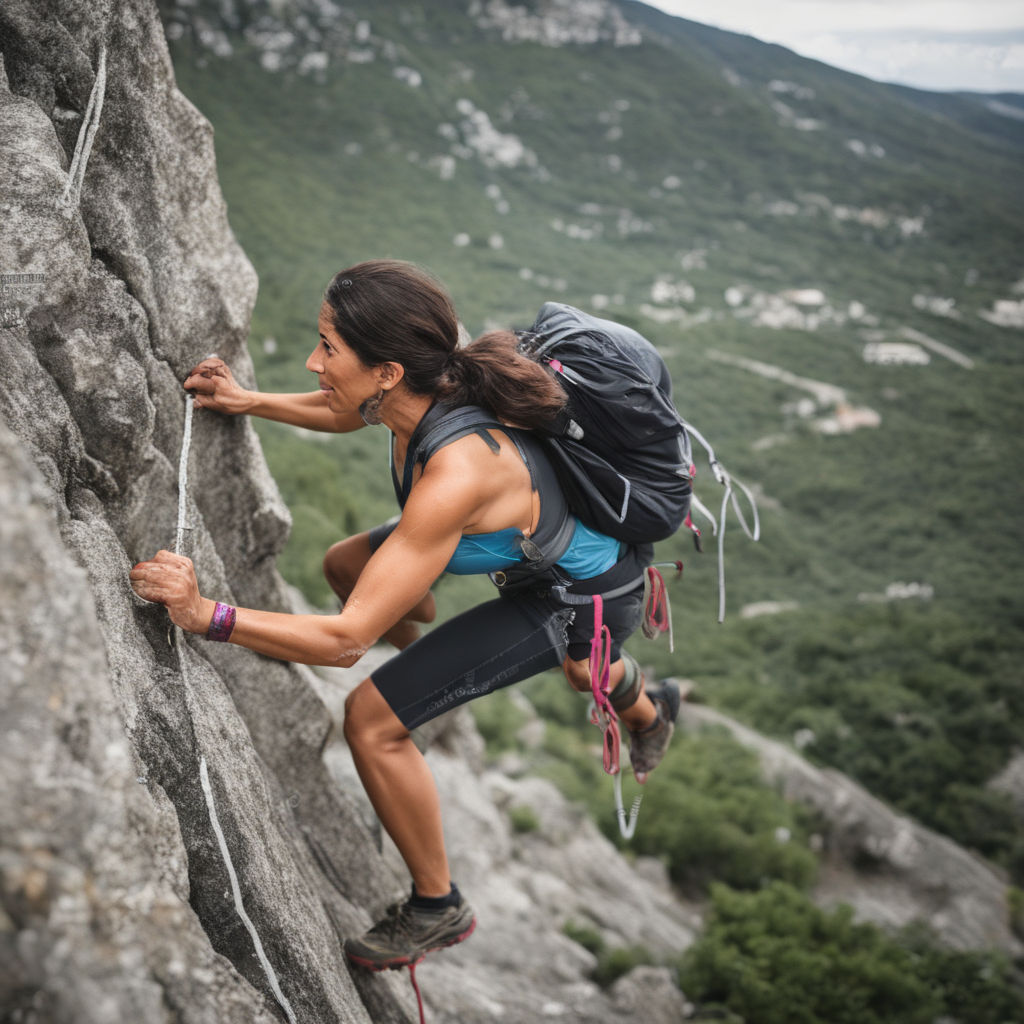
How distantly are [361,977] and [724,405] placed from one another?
73.6 metres

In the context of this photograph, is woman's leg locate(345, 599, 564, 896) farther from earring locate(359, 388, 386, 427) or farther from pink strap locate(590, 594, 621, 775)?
earring locate(359, 388, 386, 427)

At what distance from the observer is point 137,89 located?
3.69 meters

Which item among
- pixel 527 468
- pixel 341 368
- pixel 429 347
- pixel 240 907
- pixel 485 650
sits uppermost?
pixel 429 347

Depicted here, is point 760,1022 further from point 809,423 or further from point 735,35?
point 735,35

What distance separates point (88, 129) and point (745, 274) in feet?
357

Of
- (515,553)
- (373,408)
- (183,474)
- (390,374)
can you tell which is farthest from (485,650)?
(183,474)

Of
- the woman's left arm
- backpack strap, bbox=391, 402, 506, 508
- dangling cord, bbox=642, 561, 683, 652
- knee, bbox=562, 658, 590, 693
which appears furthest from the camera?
dangling cord, bbox=642, 561, 683, 652

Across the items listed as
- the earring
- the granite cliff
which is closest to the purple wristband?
the granite cliff

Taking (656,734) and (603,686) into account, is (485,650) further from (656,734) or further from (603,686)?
(656,734)

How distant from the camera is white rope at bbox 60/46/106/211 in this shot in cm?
332

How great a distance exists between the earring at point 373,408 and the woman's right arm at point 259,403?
617 millimetres

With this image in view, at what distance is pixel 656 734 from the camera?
5.04m

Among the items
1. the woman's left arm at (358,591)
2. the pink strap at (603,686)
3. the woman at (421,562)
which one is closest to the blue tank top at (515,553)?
the woman at (421,562)

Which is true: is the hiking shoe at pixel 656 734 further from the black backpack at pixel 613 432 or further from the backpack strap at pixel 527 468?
the backpack strap at pixel 527 468
